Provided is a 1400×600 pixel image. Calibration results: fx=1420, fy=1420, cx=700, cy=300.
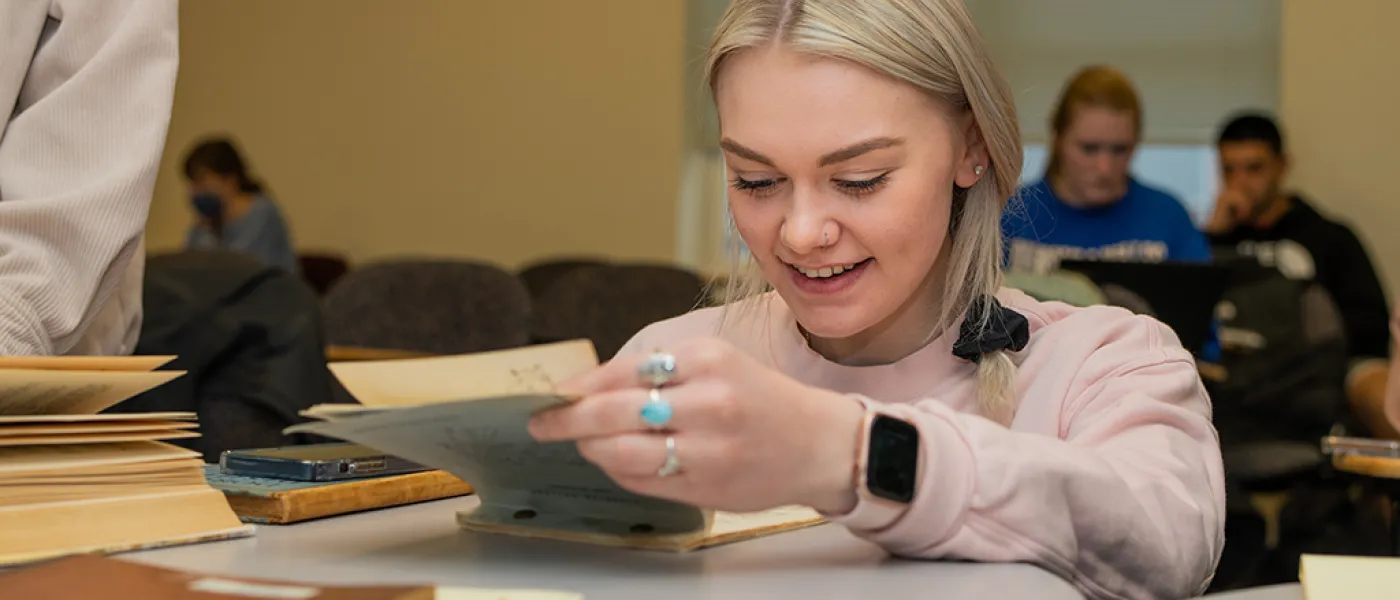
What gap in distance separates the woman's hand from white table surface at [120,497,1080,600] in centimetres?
5

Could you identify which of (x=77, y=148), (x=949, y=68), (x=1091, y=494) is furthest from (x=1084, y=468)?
(x=77, y=148)

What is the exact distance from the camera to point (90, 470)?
0.89 metres

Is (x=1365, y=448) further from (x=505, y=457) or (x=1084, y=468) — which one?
(x=505, y=457)

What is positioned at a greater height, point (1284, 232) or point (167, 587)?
point (1284, 232)

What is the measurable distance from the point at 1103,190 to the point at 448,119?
416 centimetres

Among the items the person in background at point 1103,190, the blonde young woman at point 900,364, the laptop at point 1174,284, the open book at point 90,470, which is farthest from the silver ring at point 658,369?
the person in background at point 1103,190

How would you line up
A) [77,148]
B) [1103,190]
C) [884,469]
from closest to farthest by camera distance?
[884,469] → [77,148] → [1103,190]

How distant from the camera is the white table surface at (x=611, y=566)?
78 centimetres

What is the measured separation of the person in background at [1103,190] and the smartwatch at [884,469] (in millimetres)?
3041

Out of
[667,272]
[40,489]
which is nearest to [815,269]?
[40,489]

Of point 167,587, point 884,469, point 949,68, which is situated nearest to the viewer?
point 167,587

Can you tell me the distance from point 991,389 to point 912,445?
0.32 meters

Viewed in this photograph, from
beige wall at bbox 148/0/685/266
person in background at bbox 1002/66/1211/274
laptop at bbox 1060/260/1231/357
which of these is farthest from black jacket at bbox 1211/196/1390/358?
beige wall at bbox 148/0/685/266

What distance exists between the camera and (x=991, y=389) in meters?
1.13
